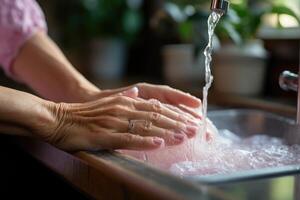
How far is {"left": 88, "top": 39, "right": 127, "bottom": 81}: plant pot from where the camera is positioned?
6.42 feet

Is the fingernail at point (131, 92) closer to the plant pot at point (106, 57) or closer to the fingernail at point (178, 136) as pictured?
the fingernail at point (178, 136)

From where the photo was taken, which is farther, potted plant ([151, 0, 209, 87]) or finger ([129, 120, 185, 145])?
potted plant ([151, 0, 209, 87])

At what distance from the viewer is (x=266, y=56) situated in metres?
1.34

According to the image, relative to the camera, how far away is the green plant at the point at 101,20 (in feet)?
6.30

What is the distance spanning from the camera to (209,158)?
737 mm

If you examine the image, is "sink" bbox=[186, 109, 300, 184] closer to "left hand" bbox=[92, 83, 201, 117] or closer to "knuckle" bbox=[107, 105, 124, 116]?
"left hand" bbox=[92, 83, 201, 117]

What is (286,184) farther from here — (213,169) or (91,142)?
(91,142)

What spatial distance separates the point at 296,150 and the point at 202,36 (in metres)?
0.58

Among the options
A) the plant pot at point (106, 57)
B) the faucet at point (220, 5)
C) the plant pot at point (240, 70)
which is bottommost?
the plant pot at point (106, 57)

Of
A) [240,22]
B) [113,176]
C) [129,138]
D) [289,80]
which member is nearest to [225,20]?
[240,22]

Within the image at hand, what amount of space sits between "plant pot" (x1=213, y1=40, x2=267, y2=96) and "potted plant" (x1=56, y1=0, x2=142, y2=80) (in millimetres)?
634

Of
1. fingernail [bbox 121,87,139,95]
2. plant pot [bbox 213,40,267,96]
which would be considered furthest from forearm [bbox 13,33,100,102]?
plant pot [bbox 213,40,267,96]

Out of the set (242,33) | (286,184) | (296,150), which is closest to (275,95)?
(242,33)

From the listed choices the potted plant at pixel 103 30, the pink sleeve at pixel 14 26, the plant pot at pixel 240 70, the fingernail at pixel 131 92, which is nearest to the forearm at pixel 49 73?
the pink sleeve at pixel 14 26
